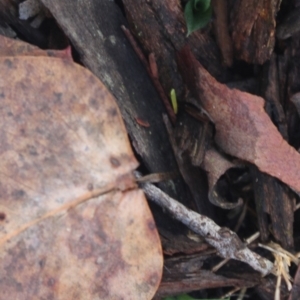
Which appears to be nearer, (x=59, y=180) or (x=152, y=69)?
(x=59, y=180)

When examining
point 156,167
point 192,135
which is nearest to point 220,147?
point 192,135

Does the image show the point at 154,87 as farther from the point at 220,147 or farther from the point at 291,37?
the point at 291,37

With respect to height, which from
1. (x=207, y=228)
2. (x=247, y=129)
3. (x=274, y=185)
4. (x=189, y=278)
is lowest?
(x=189, y=278)

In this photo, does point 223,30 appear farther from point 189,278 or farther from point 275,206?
point 189,278

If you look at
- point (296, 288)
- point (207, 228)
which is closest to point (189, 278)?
point (207, 228)

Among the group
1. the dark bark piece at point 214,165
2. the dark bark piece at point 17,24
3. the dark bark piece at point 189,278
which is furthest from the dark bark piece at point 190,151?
the dark bark piece at point 17,24

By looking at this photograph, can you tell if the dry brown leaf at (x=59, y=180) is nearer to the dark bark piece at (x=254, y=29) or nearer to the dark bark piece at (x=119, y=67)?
the dark bark piece at (x=119, y=67)

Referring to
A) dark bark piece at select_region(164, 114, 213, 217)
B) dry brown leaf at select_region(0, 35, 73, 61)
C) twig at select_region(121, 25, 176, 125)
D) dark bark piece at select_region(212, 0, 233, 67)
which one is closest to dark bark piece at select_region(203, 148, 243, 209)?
dark bark piece at select_region(164, 114, 213, 217)
